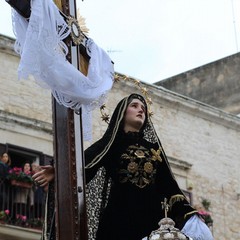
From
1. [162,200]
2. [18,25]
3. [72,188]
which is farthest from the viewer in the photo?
[162,200]

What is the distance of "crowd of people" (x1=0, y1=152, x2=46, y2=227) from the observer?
13.4 meters

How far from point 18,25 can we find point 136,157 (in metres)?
1.05

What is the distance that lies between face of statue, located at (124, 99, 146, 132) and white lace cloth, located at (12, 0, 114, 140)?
0.63 metres

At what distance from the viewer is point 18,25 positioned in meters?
4.79

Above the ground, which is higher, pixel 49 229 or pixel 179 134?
pixel 179 134

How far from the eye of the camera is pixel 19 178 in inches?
530

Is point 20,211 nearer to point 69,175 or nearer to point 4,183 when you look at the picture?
point 4,183

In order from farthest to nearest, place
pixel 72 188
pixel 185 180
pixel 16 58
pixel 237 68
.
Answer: pixel 237 68 < pixel 185 180 < pixel 16 58 < pixel 72 188

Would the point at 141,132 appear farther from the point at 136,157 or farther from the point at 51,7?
the point at 51,7

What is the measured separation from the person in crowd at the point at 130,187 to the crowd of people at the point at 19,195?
26.6 feet

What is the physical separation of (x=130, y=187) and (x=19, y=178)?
27.6ft

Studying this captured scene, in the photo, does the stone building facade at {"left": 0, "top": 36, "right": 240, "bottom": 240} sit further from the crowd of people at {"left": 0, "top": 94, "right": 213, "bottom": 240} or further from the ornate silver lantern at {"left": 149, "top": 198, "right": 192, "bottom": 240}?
the ornate silver lantern at {"left": 149, "top": 198, "right": 192, "bottom": 240}

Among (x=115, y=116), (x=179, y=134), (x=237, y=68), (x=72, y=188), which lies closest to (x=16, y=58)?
(x=179, y=134)

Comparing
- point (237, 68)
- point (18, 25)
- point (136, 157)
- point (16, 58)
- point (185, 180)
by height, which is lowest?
point (136, 157)
